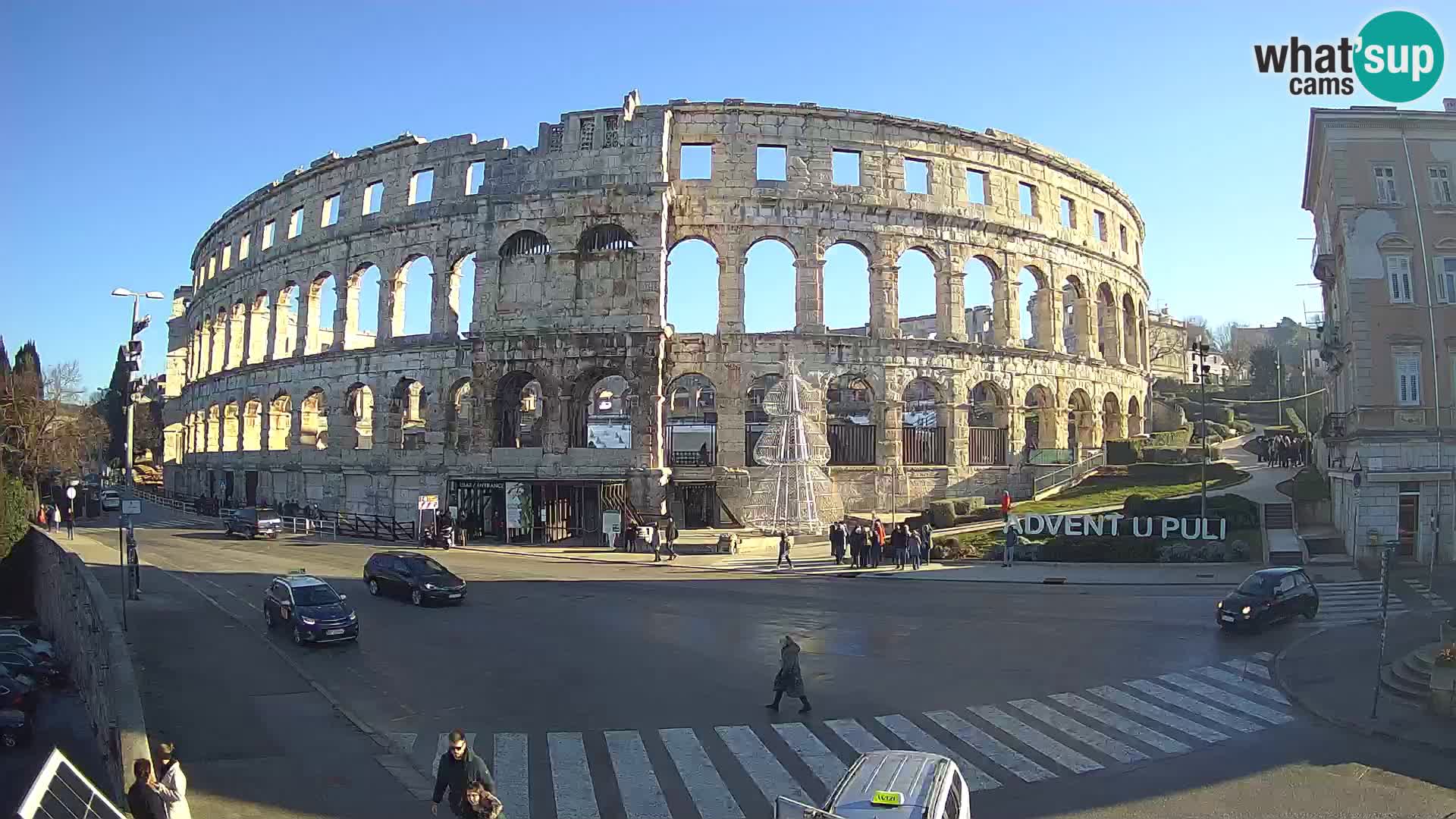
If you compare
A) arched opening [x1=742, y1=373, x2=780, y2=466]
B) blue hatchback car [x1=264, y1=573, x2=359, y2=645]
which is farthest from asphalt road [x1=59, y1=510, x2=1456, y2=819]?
arched opening [x1=742, y1=373, x2=780, y2=466]

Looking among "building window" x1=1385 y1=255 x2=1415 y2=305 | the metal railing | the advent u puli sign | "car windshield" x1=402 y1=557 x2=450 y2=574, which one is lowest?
"car windshield" x1=402 y1=557 x2=450 y2=574

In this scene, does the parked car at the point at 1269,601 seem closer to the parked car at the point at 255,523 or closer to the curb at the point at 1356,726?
the curb at the point at 1356,726

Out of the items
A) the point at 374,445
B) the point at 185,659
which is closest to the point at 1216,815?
the point at 185,659

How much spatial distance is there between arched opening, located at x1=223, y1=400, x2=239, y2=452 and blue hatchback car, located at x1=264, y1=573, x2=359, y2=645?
43964 mm

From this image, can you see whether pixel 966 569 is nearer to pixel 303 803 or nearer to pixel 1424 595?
pixel 1424 595

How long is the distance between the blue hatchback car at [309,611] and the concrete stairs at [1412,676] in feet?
65.2

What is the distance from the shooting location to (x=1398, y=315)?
29578 millimetres

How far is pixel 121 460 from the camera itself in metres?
87.7

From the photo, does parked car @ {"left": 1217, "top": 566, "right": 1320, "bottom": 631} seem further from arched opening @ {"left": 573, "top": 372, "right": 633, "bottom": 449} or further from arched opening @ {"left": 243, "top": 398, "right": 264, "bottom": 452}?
arched opening @ {"left": 243, "top": 398, "right": 264, "bottom": 452}

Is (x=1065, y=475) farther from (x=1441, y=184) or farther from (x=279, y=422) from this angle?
(x=279, y=422)

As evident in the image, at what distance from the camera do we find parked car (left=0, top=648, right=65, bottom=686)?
21.8 m

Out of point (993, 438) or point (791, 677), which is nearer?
point (791, 677)

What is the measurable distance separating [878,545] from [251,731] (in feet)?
72.4

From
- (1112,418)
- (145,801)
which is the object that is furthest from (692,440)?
(145,801)
